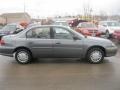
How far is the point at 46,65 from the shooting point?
32.3 ft

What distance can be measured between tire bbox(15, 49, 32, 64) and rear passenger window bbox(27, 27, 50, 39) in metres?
0.64

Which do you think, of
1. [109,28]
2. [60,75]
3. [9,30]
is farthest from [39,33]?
[109,28]

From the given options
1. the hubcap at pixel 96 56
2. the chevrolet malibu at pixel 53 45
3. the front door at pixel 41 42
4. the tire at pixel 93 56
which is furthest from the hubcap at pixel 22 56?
the hubcap at pixel 96 56

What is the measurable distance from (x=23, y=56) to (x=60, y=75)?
2501 millimetres

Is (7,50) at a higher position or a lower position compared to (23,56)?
higher

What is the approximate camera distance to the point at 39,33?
10172 millimetres

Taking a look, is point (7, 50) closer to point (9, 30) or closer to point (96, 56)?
point (96, 56)

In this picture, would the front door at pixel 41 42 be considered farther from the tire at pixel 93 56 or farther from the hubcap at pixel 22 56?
the tire at pixel 93 56

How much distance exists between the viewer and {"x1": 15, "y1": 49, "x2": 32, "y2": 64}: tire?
33.0 ft

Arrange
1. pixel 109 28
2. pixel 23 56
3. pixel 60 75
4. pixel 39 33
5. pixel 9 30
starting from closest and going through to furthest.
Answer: pixel 60 75 < pixel 23 56 < pixel 39 33 < pixel 9 30 < pixel 109 28

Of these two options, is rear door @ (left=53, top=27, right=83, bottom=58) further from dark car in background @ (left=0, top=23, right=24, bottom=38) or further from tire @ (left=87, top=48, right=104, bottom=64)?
dark car in background @ (left=0, top=23, right=24, bottom=38)

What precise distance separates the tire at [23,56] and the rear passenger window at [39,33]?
0.64m

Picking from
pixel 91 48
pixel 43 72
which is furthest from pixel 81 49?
pixel 43 72

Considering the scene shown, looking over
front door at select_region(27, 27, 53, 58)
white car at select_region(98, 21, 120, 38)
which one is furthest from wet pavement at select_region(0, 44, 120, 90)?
white car at select_region(98, 21, 120, 38)
